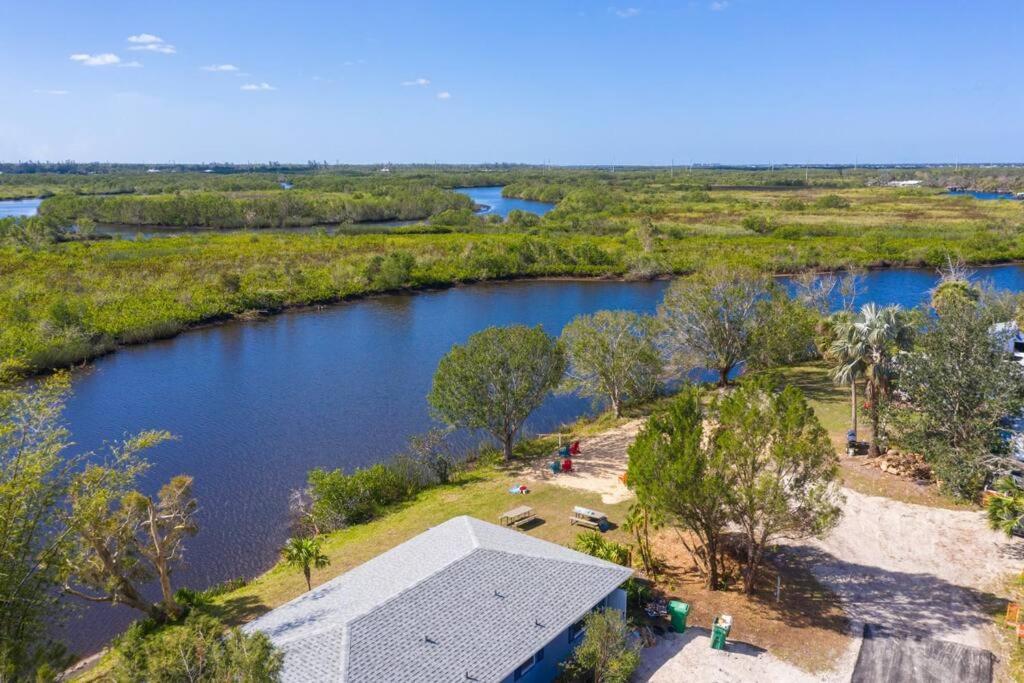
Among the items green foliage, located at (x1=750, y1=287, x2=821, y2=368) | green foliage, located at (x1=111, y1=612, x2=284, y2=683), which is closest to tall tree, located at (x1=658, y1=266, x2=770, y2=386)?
green foliage, located at (x1=750, y1=287, x2=821, y2=368)

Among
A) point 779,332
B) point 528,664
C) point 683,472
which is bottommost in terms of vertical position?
point 528,664

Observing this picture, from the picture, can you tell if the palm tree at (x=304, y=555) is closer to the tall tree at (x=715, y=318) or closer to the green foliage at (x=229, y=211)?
the tall tree at (x=715, y=318)

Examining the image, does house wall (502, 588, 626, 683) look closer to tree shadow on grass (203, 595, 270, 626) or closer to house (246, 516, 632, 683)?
house (246, 516, 632, 683)

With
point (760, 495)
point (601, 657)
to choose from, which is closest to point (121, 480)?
point (601, 657)

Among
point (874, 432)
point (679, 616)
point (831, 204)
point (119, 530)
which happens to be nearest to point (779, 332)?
point (874, 432)

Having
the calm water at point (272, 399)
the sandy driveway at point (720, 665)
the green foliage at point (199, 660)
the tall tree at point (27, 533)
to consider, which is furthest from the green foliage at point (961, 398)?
the tall tree at point (27, 533)

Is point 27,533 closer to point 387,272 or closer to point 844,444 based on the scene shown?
point 844,444

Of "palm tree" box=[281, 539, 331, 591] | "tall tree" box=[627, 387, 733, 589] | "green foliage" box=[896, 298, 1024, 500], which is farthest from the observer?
"green foliage" box=[896, 298, 1024, 500]
